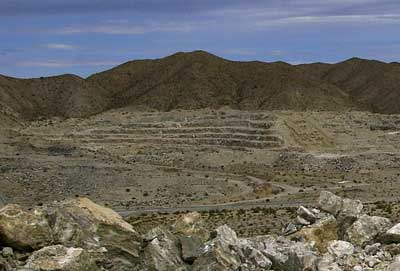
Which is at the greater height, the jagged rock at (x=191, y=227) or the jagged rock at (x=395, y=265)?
the jagged rock at (x=191, y=227)

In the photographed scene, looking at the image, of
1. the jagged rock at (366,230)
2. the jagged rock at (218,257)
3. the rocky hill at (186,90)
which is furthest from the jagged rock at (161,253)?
the rocky hill at (186,90)

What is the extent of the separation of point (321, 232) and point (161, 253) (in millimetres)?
4052

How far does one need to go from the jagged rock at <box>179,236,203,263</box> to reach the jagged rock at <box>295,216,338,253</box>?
2.56 m

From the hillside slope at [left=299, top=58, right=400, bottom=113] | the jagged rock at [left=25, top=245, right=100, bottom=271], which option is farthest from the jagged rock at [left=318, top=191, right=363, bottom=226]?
the hillside slope at [left=299, top=58, right=400, bottom=113]

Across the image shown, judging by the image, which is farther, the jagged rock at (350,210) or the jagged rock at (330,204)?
the jagged rock at (330,204)

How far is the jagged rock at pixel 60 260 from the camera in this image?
12391 millimetres

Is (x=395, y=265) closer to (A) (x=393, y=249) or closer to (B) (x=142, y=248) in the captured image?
(A) (x=393, y=249)

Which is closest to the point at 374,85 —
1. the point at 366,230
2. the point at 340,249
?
the point at 366,230

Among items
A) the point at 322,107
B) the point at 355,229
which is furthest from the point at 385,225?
the point at 322,107

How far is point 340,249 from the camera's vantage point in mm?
14117

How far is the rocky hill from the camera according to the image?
14525 cm

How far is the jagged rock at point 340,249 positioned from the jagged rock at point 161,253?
9.22ft

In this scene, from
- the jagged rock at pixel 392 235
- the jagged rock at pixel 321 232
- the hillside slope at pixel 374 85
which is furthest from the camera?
the hillside slope at pixel 374 85

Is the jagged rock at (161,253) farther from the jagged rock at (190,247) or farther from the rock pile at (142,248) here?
the jagged rock at (190,247)
